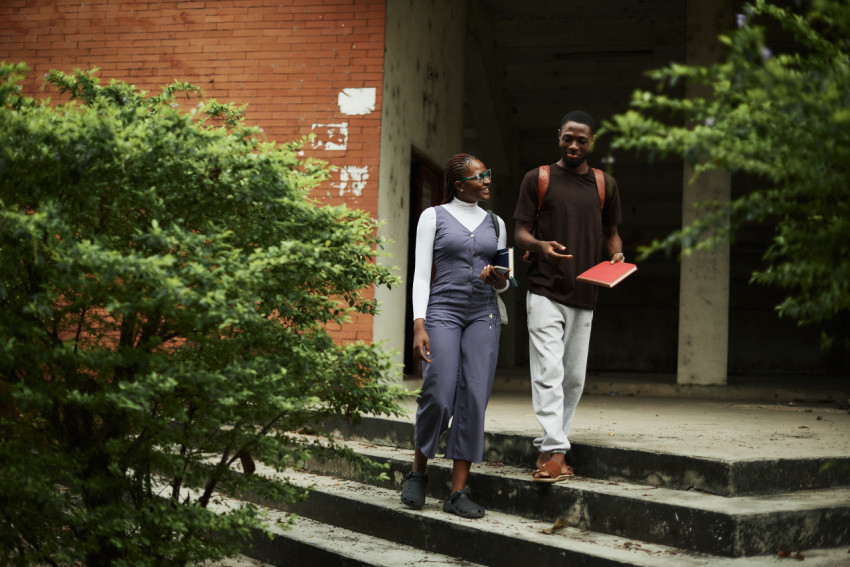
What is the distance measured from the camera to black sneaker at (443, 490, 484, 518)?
445 cm

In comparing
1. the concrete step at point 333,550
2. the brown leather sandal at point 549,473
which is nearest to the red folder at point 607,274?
the brown leather sandal at point 549,473

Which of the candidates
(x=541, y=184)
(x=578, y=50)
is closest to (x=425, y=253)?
(x=541, y=184)

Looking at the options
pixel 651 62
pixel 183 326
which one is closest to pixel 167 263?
pixel 183 326

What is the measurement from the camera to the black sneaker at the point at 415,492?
4.61 meters

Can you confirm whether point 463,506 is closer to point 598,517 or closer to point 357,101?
point 598,517

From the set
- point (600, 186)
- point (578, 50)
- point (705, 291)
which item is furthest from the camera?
point (578, 50)

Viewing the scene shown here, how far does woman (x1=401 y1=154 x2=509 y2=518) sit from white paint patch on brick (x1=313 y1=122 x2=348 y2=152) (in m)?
3.70

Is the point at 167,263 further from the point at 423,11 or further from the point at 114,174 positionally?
the point at 423,11

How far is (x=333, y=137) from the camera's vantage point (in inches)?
324

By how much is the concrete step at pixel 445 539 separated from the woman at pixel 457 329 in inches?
6.1

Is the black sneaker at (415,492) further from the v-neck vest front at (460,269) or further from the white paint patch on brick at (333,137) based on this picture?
the white paint patch on brick at (333,137)

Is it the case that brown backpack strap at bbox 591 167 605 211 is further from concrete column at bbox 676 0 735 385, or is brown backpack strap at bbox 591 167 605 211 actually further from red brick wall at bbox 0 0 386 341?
concrete column at bbox 676 0 735 385

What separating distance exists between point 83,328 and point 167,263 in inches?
34.7

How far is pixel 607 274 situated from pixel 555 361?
1.82ft
